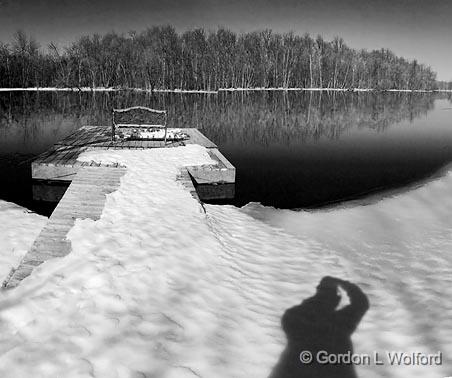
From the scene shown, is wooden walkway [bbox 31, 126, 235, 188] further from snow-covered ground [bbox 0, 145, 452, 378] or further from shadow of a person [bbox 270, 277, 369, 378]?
shadow of a person [bbox 270, 277, 369, 378]

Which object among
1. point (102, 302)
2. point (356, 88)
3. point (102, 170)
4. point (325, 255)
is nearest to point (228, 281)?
point (102, 302)

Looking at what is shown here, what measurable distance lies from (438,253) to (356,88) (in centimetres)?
14401

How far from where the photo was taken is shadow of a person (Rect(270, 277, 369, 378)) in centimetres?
462

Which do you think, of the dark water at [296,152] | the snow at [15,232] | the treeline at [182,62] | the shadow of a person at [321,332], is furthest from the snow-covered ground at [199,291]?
the treeline at [182,62]

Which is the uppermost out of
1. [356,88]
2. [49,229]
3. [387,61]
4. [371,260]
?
[387,61]

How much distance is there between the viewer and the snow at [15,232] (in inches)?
331

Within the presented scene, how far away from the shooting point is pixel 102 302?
17.4ft

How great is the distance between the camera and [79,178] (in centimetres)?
1159

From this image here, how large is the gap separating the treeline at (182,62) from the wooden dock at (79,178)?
286 ft

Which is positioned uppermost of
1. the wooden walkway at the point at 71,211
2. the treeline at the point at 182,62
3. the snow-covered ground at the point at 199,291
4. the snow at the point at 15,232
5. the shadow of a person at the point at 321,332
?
the treeline at the point at 182,62

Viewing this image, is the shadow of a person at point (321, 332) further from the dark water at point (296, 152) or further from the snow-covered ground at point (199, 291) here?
the dark water at point (296, 152)

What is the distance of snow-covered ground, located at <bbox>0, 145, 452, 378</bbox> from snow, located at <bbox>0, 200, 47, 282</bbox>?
189 centimetres

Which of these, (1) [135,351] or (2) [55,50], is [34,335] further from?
(2) [55,50]

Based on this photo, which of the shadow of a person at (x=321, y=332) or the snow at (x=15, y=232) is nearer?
the shadow of a person at (x=321, y=332)
